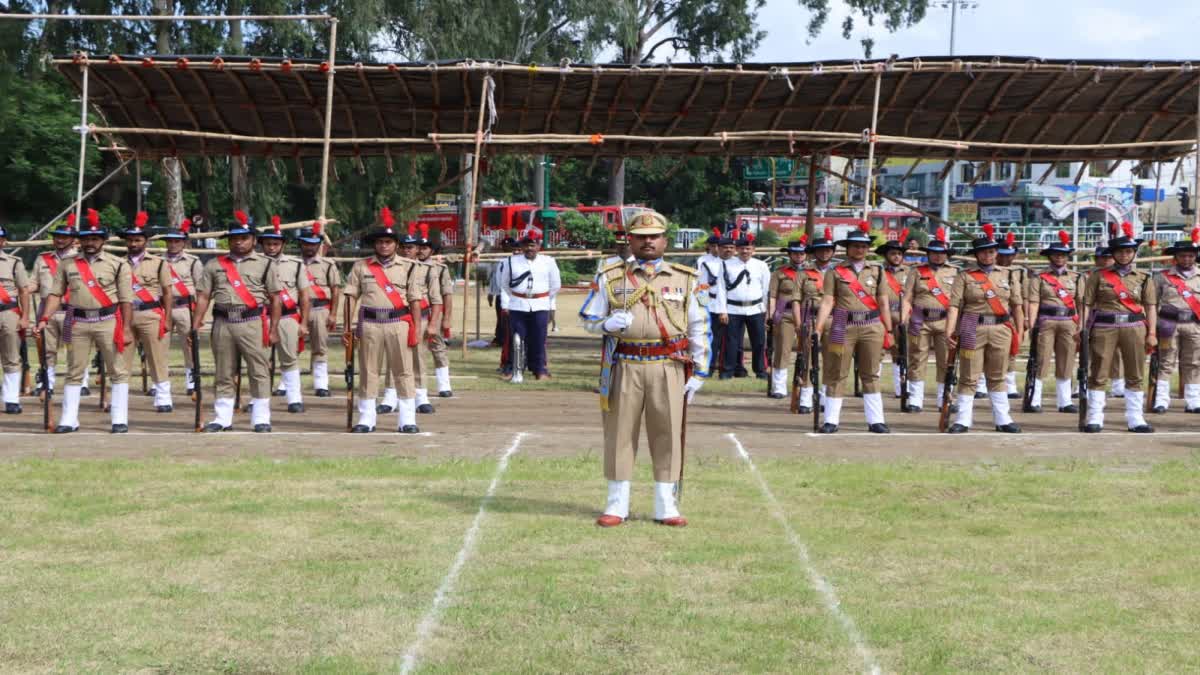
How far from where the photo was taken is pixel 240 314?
13.7 meters

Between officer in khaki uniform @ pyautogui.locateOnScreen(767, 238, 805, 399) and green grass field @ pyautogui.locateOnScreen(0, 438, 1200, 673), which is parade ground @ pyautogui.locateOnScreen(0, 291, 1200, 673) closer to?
green grass field @ pyautogui.locateOnScreen(0, 438, 1200, 673)

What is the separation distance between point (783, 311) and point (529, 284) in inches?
130

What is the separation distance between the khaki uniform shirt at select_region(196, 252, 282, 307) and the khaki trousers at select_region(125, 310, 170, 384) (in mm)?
1108

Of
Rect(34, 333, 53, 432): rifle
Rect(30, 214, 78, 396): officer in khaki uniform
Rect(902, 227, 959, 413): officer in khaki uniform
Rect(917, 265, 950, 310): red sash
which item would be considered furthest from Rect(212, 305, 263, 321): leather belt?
Rect(917, 265, 950, 310): red sash

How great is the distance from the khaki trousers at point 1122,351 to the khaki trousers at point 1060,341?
108cm

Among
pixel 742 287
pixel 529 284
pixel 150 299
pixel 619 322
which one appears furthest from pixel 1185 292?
pixel 150 299

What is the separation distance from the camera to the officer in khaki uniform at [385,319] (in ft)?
45.2

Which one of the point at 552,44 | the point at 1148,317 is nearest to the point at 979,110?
the point at 1148,317

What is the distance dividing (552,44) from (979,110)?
72.3ft

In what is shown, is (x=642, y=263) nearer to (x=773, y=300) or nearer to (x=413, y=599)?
(x=413, y=599)

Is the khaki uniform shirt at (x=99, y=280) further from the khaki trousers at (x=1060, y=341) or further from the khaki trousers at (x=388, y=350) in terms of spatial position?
the khaki trousers at (x=1060, y=341)

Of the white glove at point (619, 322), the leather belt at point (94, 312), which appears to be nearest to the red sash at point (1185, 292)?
the white glove at point (619, 322)

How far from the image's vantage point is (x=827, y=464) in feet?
39.3

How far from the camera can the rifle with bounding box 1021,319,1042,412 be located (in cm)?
1623
